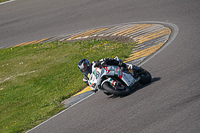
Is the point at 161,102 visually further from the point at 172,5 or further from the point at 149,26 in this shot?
the point at 172,5

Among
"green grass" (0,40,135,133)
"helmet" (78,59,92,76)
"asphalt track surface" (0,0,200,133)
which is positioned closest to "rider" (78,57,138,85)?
"helmet" (78,59,92,76)

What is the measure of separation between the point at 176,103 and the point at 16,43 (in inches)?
453

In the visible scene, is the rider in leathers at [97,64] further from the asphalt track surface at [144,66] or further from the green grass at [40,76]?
the green grass at [40,76]

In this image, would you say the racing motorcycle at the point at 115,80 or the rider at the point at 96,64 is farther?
the rider at the point at 96,64

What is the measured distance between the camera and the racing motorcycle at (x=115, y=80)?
8.26 m

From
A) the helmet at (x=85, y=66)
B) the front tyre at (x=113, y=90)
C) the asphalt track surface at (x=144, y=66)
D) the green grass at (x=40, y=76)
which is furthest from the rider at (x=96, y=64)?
the green grass at (x=40, y=76)

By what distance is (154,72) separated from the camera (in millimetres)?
9523

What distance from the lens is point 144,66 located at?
1034 centimetres

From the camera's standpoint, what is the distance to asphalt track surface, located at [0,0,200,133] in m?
6.83

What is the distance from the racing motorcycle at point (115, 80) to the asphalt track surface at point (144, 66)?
0.24 meters

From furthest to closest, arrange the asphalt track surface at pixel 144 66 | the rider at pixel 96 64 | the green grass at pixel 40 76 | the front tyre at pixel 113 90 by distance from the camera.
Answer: the green grass at pixel 40 76, the rider at pixel 96 64, the front tyre at pixel 113 90, the asphalt track surface at pixel 144 66

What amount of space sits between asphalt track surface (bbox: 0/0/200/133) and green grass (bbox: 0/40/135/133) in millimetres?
1015

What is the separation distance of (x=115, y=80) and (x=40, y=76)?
5.26 m

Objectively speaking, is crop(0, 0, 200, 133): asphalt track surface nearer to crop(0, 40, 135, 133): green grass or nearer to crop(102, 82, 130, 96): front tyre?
crop(102, 82, 130, 96): front tyre
